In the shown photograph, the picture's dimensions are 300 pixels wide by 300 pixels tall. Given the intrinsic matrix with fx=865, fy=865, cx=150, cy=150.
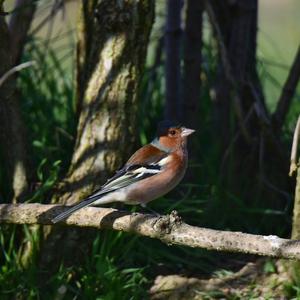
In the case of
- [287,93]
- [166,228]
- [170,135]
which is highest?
[287,93]

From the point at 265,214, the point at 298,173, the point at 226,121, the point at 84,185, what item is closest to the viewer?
the point at 298,173

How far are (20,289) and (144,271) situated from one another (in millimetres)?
816

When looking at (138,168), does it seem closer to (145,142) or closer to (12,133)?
(12,133)

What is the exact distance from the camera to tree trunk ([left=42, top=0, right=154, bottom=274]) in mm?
5215

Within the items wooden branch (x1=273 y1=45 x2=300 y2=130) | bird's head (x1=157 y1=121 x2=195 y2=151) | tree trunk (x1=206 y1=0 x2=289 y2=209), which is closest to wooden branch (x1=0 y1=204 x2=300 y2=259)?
bird's head (x1=157 y1=121 x2=195 y2=151)

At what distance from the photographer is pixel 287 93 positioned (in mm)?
5910

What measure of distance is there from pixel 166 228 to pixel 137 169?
96 cm

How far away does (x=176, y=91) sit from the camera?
6.06 m

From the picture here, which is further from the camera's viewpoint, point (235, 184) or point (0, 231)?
point (235, 184)

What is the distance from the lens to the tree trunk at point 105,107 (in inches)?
205

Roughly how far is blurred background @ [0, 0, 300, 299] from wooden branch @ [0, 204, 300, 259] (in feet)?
1.78

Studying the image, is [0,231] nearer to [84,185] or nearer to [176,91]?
[84,185]

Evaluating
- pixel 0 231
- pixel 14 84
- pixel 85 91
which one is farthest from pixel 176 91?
pixel 0 231

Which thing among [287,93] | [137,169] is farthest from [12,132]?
[287,93]
